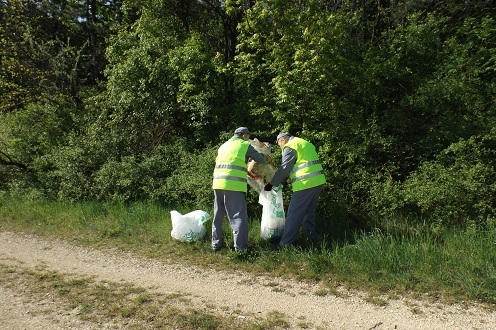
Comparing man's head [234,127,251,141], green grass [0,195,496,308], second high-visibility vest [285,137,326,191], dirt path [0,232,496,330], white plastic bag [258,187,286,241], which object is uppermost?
man's head [234,127,251,141]

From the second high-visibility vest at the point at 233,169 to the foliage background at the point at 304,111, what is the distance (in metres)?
1.44

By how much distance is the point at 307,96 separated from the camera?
7980 mm

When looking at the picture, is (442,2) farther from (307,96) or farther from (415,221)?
(415,221)

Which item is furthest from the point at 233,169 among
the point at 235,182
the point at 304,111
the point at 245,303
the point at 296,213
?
the point at 304,111

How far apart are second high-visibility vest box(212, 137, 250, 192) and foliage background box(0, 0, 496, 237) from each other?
1.44 m

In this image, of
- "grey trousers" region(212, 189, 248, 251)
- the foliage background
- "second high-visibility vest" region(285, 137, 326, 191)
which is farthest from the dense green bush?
"grey trousers" region(212, 189, 248, 251)

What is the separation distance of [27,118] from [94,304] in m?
8.84

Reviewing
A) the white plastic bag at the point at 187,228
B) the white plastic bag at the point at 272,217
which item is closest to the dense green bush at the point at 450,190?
the white plastic bag at the point at 272,217

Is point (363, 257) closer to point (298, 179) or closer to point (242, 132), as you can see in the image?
point (298, 179)

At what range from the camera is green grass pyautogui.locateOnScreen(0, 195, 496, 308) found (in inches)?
175

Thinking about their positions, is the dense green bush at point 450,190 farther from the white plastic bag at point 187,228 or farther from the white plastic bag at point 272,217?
the white plastic bag at point 187,228

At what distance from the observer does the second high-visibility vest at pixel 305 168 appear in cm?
580

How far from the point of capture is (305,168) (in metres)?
5.82

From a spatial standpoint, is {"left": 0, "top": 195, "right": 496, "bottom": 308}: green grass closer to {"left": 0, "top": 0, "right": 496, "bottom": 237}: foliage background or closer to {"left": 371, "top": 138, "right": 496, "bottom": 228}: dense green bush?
{"left": 371, "top": 138, "right": 496, "bottom": 228}: dense green bush
